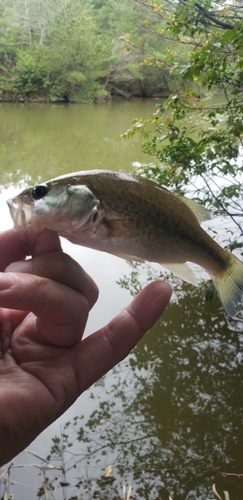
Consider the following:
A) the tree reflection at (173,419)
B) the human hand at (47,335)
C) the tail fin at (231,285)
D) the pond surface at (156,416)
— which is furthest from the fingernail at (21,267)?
the tree reflection at (173,419)

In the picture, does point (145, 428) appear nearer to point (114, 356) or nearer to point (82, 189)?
point (114, 356)

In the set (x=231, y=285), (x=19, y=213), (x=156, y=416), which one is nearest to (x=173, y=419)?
(x=156, y=416)

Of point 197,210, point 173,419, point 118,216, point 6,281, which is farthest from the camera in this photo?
point 173,419

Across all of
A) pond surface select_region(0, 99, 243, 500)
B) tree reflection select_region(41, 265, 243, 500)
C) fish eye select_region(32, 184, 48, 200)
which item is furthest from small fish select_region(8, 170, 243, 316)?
tree reflection select_region(41, 265, 243, 500)

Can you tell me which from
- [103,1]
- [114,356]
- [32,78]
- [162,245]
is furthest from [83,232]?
[103,1]

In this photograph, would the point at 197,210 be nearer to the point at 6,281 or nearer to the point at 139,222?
the point at 139,222

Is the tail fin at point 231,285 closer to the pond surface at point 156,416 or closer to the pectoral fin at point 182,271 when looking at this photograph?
the pectoral fin at point 182,271
